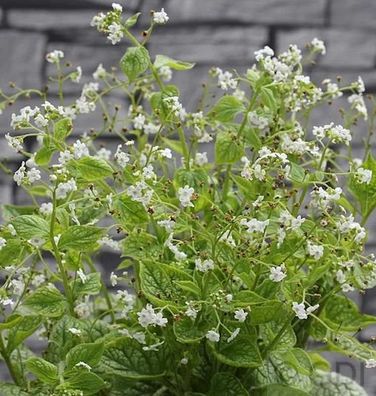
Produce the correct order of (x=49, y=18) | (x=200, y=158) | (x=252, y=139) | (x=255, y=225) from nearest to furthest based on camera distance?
(x=255, y=225) < (x=252, y=139) < (x=200, y=158) < (x=49, y=18)

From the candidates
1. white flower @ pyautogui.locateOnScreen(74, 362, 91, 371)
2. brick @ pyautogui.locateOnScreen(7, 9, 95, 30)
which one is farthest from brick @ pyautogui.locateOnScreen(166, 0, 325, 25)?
white flower @ pyautogui.locateOnScreen(74, 362, 91, 371)

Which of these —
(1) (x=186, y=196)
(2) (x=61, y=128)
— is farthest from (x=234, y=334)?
(2) (x=61, y=128)

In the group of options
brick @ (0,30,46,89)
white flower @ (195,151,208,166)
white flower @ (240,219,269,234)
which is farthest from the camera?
brick @ (0,30,46,89)

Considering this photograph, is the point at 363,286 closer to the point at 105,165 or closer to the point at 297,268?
the point at 297,268

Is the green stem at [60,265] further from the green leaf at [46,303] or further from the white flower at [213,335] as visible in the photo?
the white flower at [213,335]

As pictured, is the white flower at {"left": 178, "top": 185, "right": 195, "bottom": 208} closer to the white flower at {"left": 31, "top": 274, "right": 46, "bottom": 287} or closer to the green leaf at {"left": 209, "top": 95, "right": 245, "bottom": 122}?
the green leaf at {"left": 209, "top": 95, "right": 245, "bottom": 122}

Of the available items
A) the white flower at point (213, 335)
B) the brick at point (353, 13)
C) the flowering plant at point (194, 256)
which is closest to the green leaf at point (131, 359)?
the flowering plant at point (194, 256)

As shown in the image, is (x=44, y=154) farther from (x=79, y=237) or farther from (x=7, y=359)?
(x=7, y=359)
